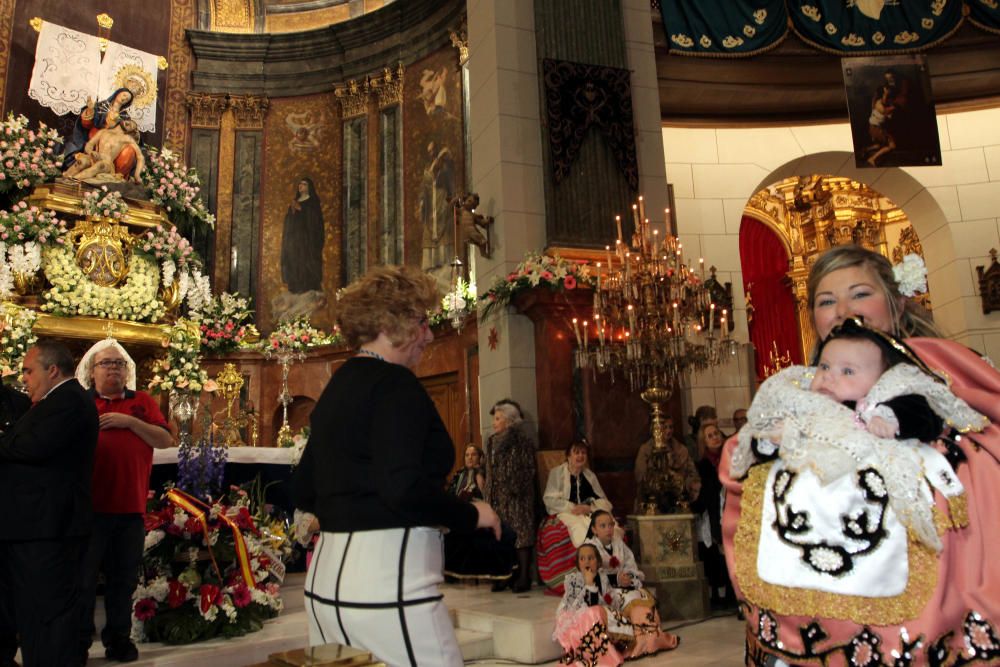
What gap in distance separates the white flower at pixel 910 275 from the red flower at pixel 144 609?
168 inches

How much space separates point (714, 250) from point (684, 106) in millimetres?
1981

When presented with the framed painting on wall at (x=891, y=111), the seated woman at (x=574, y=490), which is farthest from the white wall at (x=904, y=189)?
the seated woman at (x=574, y=490)

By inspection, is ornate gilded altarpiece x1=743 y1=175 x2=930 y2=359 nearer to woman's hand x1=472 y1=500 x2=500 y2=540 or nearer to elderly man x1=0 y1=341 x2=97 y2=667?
elderly man x1=0 y1=341 x2=97 y2=667

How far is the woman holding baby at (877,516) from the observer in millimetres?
1694

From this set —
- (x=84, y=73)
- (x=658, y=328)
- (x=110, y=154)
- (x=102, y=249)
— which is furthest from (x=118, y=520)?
(x=84, y=73)

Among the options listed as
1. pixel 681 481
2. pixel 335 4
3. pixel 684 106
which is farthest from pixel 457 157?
pixel 681 481

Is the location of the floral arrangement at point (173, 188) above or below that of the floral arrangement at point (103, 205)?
above

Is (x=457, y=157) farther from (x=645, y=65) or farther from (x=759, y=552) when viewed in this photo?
(x=759, y=552)

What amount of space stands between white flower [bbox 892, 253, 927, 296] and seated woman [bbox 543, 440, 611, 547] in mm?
4117

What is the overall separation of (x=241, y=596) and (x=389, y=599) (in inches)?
126

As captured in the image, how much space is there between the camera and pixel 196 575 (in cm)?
460

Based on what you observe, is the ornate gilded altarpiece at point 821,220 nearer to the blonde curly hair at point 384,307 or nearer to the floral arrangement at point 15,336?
the floral arrangement at point 15,336

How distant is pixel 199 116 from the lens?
43.3ft

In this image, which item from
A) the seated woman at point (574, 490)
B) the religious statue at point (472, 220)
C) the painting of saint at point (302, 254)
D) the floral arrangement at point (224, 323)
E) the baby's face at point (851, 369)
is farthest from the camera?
the painting of saint at point (302, 254)
